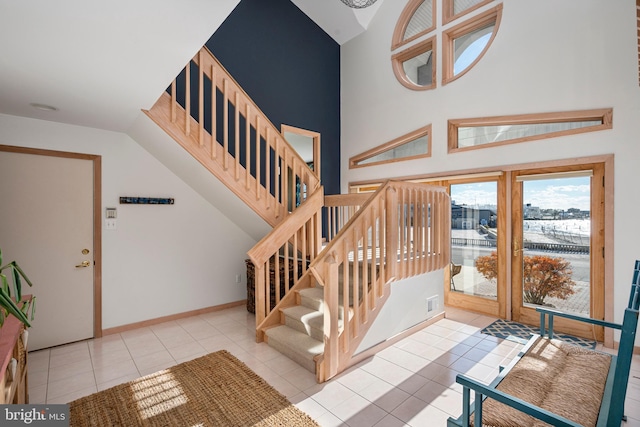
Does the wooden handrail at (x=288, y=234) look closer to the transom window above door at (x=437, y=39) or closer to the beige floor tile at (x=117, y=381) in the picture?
the beige floor tile at (x=117, y=381)

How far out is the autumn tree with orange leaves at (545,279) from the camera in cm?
369

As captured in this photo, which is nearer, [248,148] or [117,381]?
[117,381]

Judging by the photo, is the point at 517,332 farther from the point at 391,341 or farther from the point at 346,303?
the point at 346,303

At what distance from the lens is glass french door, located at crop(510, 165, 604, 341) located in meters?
3.42

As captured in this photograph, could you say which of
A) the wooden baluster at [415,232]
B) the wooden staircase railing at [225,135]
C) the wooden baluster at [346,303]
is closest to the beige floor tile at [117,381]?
the wooden baluster at [346,303]

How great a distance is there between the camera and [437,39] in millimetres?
4598

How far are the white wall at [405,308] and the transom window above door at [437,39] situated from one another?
2.94 meters

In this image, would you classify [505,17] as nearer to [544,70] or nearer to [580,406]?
[544,70]

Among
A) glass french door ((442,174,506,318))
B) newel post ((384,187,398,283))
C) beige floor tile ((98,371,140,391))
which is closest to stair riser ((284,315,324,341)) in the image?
newel post ((384,187,398,283))

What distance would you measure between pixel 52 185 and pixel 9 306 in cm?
265

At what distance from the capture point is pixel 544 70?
3604mm

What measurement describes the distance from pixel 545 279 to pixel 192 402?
418 cm

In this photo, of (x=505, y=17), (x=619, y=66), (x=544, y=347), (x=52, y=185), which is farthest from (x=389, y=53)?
(x=52, y=185)

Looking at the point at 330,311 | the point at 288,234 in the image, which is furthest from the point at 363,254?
the point at 288,234
